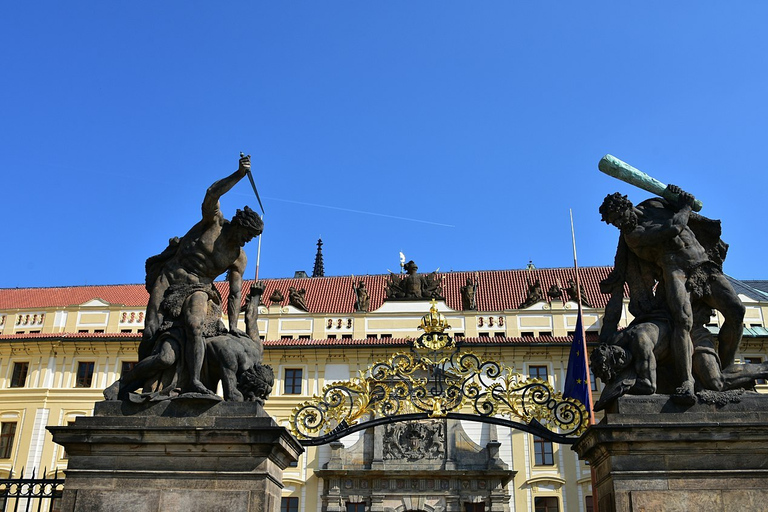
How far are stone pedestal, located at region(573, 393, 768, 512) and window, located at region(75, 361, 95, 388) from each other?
33.1m

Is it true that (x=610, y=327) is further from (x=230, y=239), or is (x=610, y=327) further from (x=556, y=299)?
(x=556, y=299)

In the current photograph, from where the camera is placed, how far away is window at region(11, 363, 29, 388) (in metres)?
37.2

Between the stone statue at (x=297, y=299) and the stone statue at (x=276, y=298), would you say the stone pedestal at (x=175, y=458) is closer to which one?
the stone statue at (x=276, y=298)

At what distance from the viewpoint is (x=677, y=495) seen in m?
7.39

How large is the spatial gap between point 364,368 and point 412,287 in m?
5.67

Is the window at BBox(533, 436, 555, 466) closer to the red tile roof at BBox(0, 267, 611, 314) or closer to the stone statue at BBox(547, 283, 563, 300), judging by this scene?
the stone statue at BBox(547, 283, 563, 300)

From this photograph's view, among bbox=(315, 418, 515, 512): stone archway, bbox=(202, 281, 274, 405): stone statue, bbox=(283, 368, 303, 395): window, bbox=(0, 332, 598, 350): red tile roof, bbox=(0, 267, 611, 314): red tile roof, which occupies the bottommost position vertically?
bbox=(202, 281, 274, 405): stone statue

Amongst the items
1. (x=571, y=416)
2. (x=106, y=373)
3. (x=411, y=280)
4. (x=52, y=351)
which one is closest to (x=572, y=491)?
(x=411, y=280)

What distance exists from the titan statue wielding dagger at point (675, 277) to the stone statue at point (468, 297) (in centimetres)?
2973

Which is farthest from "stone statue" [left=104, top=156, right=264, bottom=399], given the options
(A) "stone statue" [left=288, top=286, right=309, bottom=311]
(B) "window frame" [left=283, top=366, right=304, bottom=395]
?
(A) "stone statue" [left=288, top=286, right=309, bottom=311]

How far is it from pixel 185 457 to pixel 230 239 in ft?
7.67

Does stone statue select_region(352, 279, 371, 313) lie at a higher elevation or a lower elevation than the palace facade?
higher

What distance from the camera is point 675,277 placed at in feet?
26.8

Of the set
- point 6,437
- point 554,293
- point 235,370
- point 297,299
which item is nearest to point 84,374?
point 6,437
